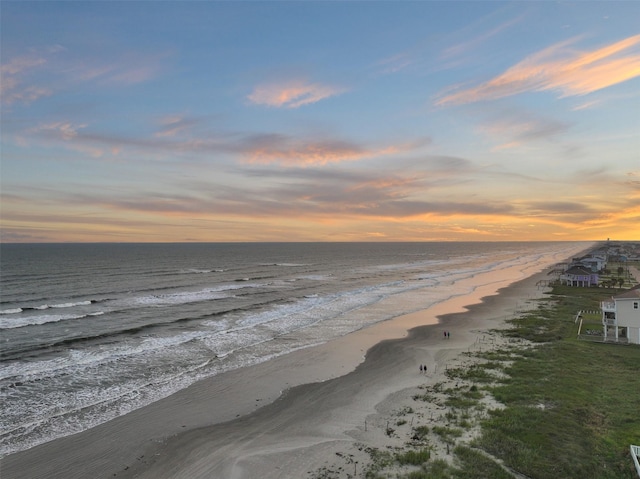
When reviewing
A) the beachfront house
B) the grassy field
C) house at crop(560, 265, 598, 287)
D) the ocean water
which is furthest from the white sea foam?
house at crop(560, 265, 598, 287)

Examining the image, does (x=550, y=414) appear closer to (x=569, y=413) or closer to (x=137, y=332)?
(x=569, y=413)

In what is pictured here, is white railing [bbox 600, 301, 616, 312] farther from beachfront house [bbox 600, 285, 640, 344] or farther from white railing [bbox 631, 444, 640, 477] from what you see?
white railing [bbox 631, 444, 640, 477]

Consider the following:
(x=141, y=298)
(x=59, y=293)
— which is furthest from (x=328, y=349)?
(x=59, y=293)

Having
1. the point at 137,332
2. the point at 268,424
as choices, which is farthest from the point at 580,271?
the point at 137,332

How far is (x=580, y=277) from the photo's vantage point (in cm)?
7206

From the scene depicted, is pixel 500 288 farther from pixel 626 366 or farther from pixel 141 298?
pixel 141 298

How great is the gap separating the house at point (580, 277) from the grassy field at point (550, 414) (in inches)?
1737

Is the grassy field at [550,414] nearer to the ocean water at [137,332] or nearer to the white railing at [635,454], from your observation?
the white railing at [635,454]

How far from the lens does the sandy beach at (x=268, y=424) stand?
16906 mm

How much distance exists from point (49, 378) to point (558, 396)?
31.1 metres

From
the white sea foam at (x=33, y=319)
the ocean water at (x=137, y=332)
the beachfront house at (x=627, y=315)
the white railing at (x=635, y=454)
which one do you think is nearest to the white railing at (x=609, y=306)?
the beachfront house at (x=627, y=315)

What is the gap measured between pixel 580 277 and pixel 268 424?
7073 centimetres

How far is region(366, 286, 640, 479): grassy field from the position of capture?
15742 millimetres

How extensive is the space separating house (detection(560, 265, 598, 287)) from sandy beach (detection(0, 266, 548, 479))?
49.0 metres
